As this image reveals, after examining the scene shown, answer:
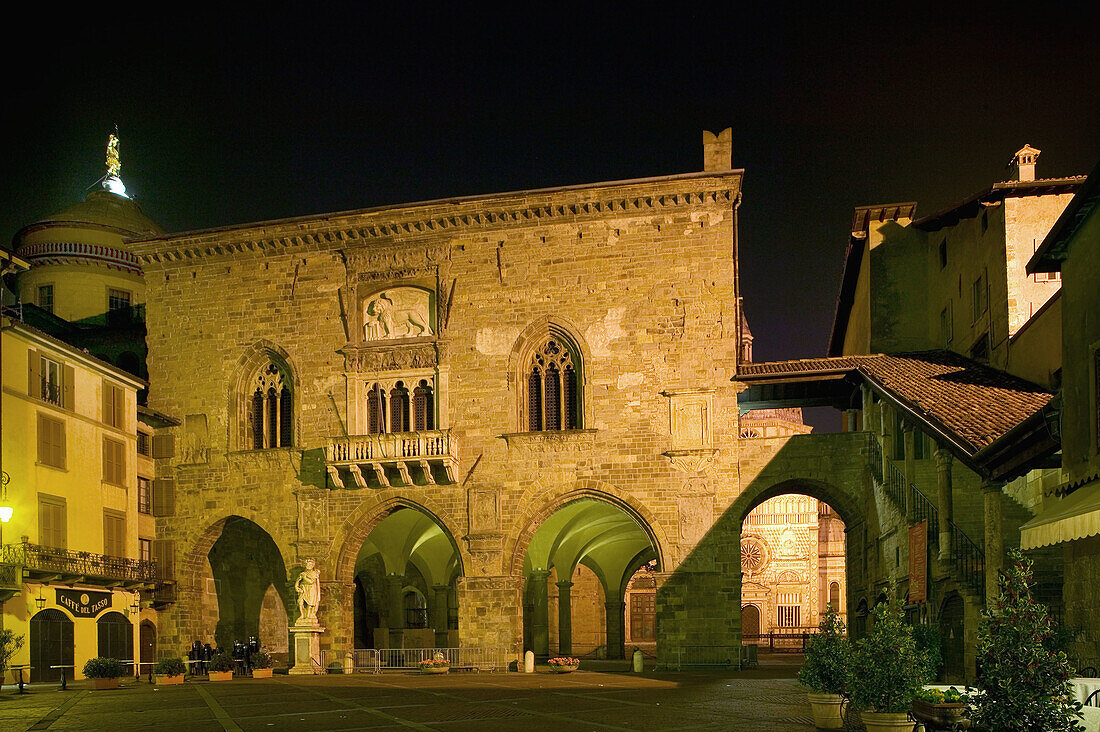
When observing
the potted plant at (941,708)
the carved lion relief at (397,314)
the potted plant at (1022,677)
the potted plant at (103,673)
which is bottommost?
the potted plant at (103,673)

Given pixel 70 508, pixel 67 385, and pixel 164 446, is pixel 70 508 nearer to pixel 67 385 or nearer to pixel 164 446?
pixel 67 385

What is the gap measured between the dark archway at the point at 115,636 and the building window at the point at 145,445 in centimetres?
489

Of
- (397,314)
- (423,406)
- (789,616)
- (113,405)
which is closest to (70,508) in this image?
(113,405)

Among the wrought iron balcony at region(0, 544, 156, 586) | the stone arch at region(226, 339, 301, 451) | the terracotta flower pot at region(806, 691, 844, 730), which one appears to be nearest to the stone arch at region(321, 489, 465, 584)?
the stone arch at region(226, 339, 301, 451)

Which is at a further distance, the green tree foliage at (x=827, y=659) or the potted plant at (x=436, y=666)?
the potted plant at (x=436, y=666)

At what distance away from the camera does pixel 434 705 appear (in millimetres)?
18953

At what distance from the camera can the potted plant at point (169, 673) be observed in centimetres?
2684

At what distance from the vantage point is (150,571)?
3183cm

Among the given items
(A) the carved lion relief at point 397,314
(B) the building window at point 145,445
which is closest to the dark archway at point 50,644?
(B) the building window at point 145,445

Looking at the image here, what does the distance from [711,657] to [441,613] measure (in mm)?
13112

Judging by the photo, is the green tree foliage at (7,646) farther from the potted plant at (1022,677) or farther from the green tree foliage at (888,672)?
the potted plant at (1022,677)

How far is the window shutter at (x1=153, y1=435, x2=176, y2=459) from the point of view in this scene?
109 feet

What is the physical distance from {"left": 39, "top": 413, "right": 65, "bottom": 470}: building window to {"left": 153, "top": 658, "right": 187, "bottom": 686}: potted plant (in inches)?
227

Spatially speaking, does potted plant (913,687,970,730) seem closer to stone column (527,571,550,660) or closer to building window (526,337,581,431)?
building window (526,337,581,431)
